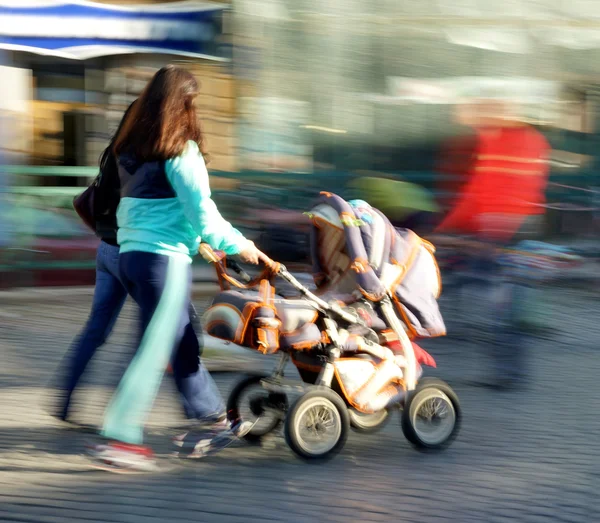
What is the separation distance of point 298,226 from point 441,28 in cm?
247

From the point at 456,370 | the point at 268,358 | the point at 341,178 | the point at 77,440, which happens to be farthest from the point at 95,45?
the point at 77,440

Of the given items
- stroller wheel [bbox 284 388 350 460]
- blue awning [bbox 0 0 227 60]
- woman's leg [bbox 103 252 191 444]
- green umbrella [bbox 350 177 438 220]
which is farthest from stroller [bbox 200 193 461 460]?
blue awning [bbox 0 0 227 60]

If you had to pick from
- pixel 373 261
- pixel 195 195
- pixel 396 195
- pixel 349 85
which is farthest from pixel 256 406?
pixel 349 85

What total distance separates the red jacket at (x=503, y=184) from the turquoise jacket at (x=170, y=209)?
8.72 ft

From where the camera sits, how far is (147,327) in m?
5.06

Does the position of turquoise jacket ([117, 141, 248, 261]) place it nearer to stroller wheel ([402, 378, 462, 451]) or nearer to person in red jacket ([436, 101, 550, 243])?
stroller wheel ([402, 378, 462, 451])

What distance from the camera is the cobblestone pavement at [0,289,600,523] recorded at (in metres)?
4.67

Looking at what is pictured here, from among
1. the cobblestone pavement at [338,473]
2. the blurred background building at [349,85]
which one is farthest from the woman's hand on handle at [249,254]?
the blurred background building at [349,85]

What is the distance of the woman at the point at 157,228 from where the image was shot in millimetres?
4926

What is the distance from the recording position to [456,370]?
765 centimetres

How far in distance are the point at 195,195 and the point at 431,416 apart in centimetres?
175

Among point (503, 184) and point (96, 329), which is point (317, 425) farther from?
point (503, 184)

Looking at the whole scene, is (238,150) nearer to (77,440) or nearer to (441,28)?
(441,28)

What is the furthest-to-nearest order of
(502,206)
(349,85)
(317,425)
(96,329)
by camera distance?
1. (349,85)
2. (502,206)
3. (96,329)
4. (317,425)
